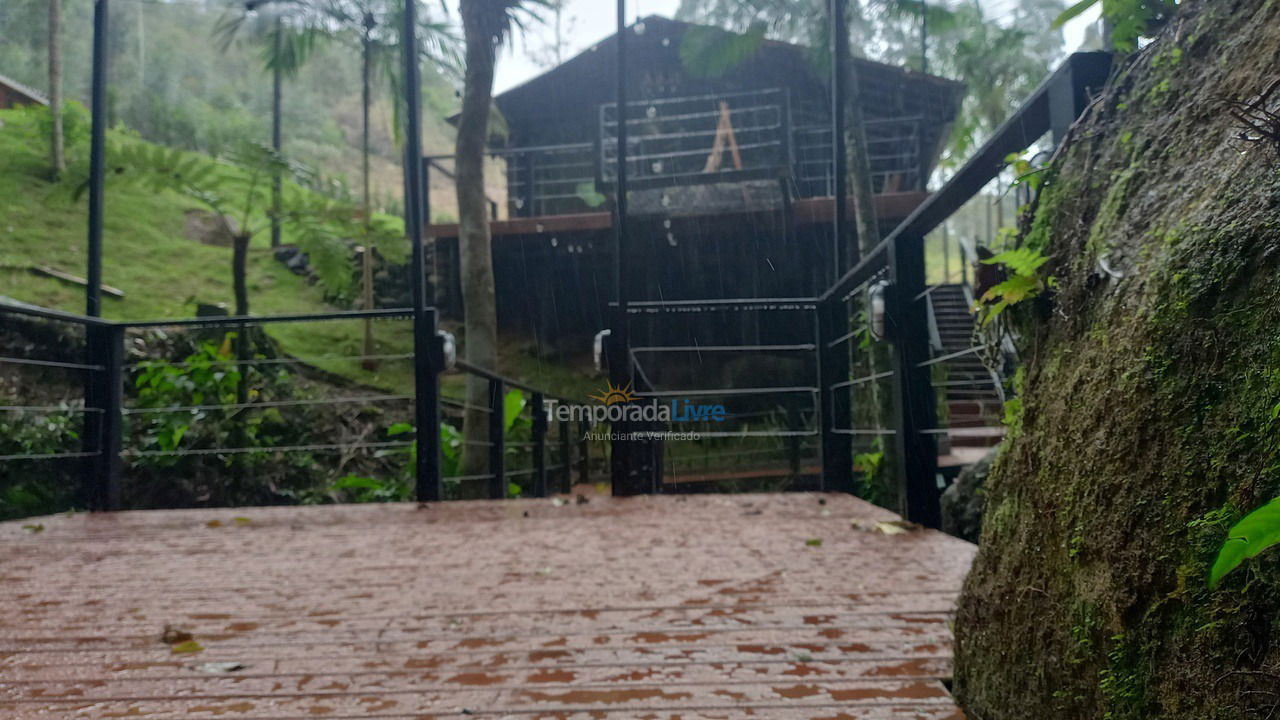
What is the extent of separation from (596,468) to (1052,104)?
24.0 feet

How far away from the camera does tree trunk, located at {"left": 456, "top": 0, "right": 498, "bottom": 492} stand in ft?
20.1

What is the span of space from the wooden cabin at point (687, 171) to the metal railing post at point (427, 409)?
456 centimetres

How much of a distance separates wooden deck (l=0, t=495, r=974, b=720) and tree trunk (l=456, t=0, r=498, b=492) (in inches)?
143

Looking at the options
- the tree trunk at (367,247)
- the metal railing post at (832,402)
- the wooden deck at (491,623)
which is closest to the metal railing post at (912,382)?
the wooden deck at (491,623)

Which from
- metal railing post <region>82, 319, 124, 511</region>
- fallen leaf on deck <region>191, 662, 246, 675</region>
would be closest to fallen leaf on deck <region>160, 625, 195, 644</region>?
fallen leaf on deck <region>191, 662, 246, 675</region>

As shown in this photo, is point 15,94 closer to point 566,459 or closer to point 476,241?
point 476,241

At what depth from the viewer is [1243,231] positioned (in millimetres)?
601

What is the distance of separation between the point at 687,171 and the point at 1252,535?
33.1 ft

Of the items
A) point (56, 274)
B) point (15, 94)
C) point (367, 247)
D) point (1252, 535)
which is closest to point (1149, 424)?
point (1252, 535)

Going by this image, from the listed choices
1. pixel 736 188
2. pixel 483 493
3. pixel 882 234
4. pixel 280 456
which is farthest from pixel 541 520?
pixel 882 234

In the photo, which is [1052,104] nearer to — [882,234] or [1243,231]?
[1243,231]

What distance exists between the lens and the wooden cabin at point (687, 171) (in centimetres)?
845

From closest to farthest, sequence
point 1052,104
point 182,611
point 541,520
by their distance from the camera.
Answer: point 1052,104, point 182,611, point 541,520

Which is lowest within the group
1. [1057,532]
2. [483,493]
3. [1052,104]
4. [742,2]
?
[483,493]
